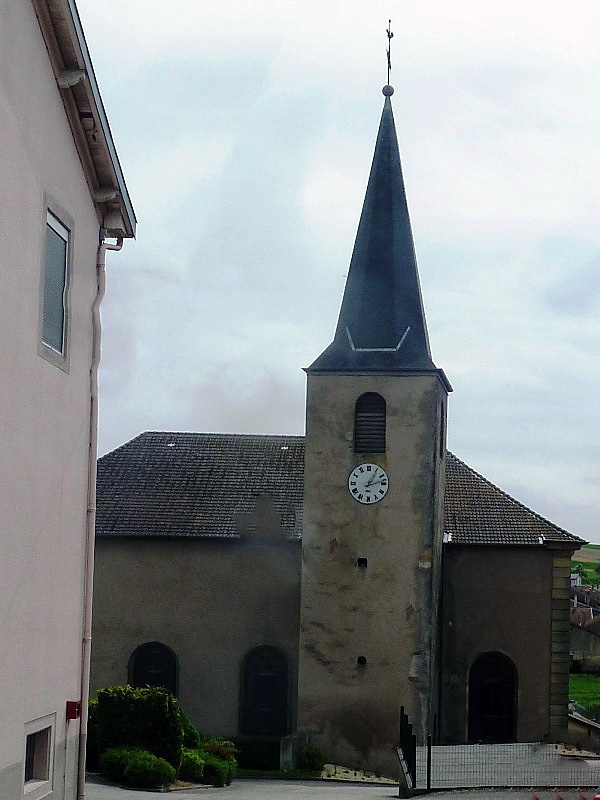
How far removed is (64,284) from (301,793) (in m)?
13.0

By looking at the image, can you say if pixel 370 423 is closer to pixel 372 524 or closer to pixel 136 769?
pixel 372 524

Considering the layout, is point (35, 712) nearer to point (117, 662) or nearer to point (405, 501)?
point (405, 501)

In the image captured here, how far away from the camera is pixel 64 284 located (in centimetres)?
1264

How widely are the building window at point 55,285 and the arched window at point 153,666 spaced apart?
66.9 ft

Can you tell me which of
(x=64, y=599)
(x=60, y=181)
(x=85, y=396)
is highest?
(x=60, y=181)

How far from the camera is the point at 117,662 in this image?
3152cm

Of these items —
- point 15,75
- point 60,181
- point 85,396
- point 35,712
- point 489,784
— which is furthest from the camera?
point 489,784

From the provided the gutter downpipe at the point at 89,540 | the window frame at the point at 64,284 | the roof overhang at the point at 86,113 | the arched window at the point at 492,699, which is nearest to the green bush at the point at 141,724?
the gutter downpipe at the point at 89,540

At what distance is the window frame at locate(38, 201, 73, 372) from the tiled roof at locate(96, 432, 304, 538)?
19.6m

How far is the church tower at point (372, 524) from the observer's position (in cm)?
2862

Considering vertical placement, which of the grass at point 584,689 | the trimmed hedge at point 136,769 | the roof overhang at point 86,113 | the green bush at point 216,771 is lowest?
the grass at point 584,689

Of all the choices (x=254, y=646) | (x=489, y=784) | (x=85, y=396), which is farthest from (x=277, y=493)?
(x=85, y=396)

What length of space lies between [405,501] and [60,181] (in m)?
18.2

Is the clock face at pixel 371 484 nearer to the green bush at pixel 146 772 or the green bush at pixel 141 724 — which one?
the green bush at pixel 141 724
